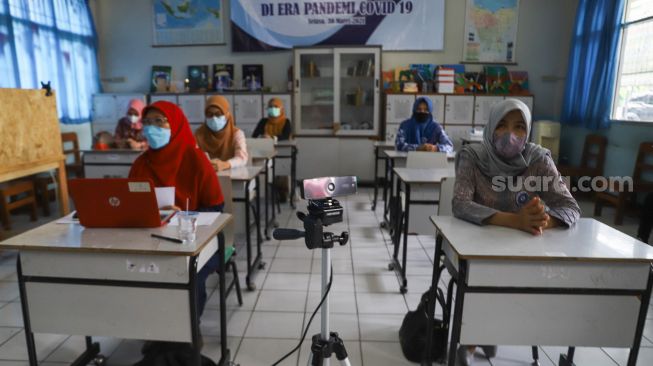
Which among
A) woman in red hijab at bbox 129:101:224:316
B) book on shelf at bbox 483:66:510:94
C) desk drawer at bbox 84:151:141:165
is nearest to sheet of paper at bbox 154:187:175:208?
woman in red hijab at bbox 129:101:224:316

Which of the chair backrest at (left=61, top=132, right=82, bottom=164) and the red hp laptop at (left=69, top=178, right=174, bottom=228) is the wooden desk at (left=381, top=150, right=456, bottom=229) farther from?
the chair backrest at (left=61, top=132, right=82, bottom=164)

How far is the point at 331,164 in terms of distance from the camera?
19.4 ft

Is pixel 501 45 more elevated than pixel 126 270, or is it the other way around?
pixel 501 45

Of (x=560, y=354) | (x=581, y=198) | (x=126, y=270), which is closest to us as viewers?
(x=126, y=270)

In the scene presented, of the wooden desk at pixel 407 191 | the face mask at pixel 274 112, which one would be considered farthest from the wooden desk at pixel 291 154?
the wooden desk at pixel 407 191

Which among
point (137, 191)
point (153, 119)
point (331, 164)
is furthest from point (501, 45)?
point (137, 191)

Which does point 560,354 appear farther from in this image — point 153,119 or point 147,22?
point 147,22

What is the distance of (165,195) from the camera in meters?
1.83

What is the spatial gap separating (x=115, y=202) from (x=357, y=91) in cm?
488

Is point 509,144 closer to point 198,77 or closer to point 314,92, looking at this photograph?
point 314,92

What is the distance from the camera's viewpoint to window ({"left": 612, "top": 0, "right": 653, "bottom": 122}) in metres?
4.27

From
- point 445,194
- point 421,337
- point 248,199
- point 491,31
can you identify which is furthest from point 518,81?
point 421,337

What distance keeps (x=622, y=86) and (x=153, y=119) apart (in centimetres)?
511

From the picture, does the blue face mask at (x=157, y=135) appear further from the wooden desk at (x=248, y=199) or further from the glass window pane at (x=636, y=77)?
the glass window pane at (x=636, y=77)
